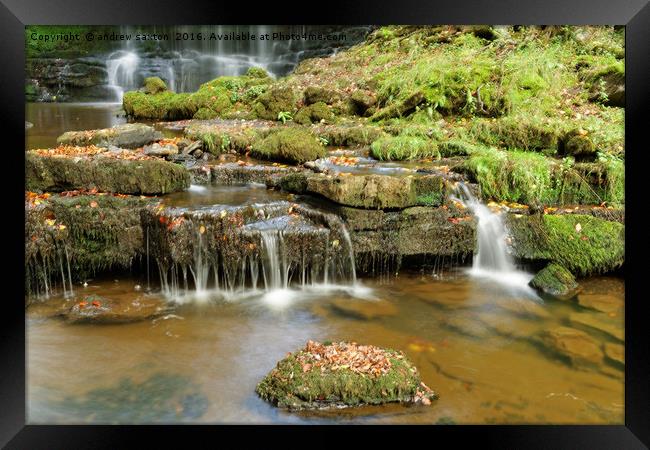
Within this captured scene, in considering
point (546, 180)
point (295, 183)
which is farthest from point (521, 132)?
point (295, 183)

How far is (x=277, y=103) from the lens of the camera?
13.1 m

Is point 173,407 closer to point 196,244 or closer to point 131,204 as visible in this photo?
point 196,244

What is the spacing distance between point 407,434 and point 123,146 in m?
8.23

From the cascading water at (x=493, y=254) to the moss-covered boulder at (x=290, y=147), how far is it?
2987 mm

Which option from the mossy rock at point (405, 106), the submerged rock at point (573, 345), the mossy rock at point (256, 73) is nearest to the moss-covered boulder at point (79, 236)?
the submerged rock at point (573, 345)

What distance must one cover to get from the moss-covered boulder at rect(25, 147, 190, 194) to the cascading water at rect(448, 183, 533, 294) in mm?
A: 4324

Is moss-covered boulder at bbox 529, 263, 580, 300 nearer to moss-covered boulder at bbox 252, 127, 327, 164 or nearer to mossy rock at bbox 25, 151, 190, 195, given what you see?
moss-covered boulder at bbox 252, 127, 327, 164

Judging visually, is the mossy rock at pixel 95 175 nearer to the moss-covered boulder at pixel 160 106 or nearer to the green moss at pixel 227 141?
the green moss at pixel 227 141

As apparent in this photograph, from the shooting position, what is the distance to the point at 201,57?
19281mm

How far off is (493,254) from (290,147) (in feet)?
12.5

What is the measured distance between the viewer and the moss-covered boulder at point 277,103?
42.9ft

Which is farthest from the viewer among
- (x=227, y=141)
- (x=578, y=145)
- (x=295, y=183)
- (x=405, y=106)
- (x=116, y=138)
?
(x=405, y=106)

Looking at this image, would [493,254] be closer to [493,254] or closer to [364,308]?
[493,254]

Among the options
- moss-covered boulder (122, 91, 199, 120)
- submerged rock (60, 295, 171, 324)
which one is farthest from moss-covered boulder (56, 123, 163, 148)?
submerged rock (60, 295, 171, 324)
